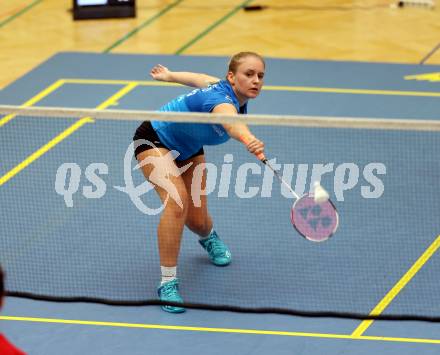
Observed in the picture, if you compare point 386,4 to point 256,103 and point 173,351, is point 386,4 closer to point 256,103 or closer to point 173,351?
point 256,103

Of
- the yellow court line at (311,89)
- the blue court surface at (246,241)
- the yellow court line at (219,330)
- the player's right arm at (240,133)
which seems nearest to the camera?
the player's right arm at (240,133)

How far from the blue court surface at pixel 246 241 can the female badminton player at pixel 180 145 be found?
0.42 metres

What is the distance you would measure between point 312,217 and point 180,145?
1.10 m

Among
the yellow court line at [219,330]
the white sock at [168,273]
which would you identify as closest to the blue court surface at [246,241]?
the yellow court line at [219,330]

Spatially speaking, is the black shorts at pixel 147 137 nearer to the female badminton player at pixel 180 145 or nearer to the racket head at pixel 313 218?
the female badminton player at pixel 180 145

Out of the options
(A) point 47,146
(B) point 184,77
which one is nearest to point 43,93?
(A) point 47,146

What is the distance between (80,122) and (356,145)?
2822 millimetres

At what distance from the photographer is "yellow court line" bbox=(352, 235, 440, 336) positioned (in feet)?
26.1

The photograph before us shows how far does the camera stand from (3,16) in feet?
52.2

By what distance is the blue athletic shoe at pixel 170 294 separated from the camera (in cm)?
820

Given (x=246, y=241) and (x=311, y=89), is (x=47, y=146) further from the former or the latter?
(x=311, y=89)

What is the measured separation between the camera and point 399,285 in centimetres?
841

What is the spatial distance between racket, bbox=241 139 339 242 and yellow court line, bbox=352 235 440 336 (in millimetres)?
729

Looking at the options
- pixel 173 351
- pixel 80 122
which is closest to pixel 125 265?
pixel 173 351
